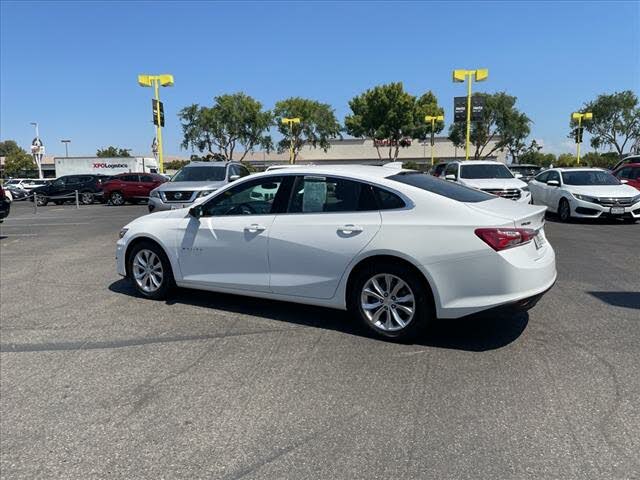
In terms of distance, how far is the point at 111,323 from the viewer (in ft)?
18.4

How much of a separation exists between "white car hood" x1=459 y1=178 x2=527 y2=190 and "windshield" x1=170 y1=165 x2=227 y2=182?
21.7ft

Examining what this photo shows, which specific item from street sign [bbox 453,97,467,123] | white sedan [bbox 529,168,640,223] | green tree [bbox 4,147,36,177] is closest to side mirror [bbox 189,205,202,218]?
white sedan [bbox 529,168,640,223]

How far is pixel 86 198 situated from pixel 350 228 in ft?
98.9

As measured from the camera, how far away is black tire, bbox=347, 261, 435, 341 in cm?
458

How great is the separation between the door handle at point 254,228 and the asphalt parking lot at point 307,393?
944 millimetres

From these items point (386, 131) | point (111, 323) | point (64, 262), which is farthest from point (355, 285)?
point (386, 131)

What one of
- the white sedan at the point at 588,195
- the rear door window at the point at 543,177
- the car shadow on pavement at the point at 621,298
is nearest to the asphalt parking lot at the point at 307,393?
the car shadow on pavement at the point at 621,298

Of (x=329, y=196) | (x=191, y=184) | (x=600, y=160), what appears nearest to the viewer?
(x=329, y=196)

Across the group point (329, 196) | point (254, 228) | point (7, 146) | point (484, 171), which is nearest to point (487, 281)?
point (329, 196)

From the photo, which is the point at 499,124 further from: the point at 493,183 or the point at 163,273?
the point at 163,273

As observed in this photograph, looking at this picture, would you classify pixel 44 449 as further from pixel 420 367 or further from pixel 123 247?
pixel 123 247

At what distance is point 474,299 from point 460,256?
0.38 meters

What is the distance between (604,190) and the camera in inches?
543

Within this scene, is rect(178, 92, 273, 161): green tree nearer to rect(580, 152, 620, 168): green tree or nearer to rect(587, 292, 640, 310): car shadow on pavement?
rect(580, 152, 620, 168): green tree
